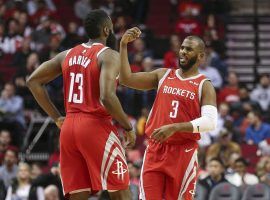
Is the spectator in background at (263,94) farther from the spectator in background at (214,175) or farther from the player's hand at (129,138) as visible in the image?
the player's hand at (129,138)

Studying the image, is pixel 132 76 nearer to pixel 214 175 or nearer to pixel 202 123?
pixel 202 123

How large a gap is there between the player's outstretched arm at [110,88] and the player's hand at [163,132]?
1.03 feet

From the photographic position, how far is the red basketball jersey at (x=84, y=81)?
852cm

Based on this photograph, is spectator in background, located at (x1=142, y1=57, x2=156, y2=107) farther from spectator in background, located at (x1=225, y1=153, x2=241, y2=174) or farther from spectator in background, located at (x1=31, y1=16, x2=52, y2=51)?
spectator in background, located at (x1=225, y1=153, x2=241, y2=174)

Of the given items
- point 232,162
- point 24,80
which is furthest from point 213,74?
point 232,162

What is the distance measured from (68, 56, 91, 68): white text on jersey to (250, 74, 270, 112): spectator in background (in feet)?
33.8

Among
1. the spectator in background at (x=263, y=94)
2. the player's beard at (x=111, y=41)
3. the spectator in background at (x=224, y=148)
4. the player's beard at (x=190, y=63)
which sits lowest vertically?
the spectator in background at (x=224, y=148)

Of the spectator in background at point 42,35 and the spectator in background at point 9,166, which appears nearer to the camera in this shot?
the spectator in background at point 9,166

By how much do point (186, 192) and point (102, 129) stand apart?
127 centimetres

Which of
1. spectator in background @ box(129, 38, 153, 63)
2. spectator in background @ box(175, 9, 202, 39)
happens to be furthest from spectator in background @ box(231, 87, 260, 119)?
spectator in background @ box(175, 9, 202, 39)

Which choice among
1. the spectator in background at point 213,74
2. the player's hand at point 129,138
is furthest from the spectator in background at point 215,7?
the player's hand at point 129,138

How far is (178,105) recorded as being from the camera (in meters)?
9.20

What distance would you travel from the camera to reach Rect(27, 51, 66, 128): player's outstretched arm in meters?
8.86

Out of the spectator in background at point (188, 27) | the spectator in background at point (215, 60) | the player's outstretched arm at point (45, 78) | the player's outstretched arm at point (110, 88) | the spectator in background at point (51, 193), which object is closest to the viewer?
the player's outstretched arm at point (110, 88)
